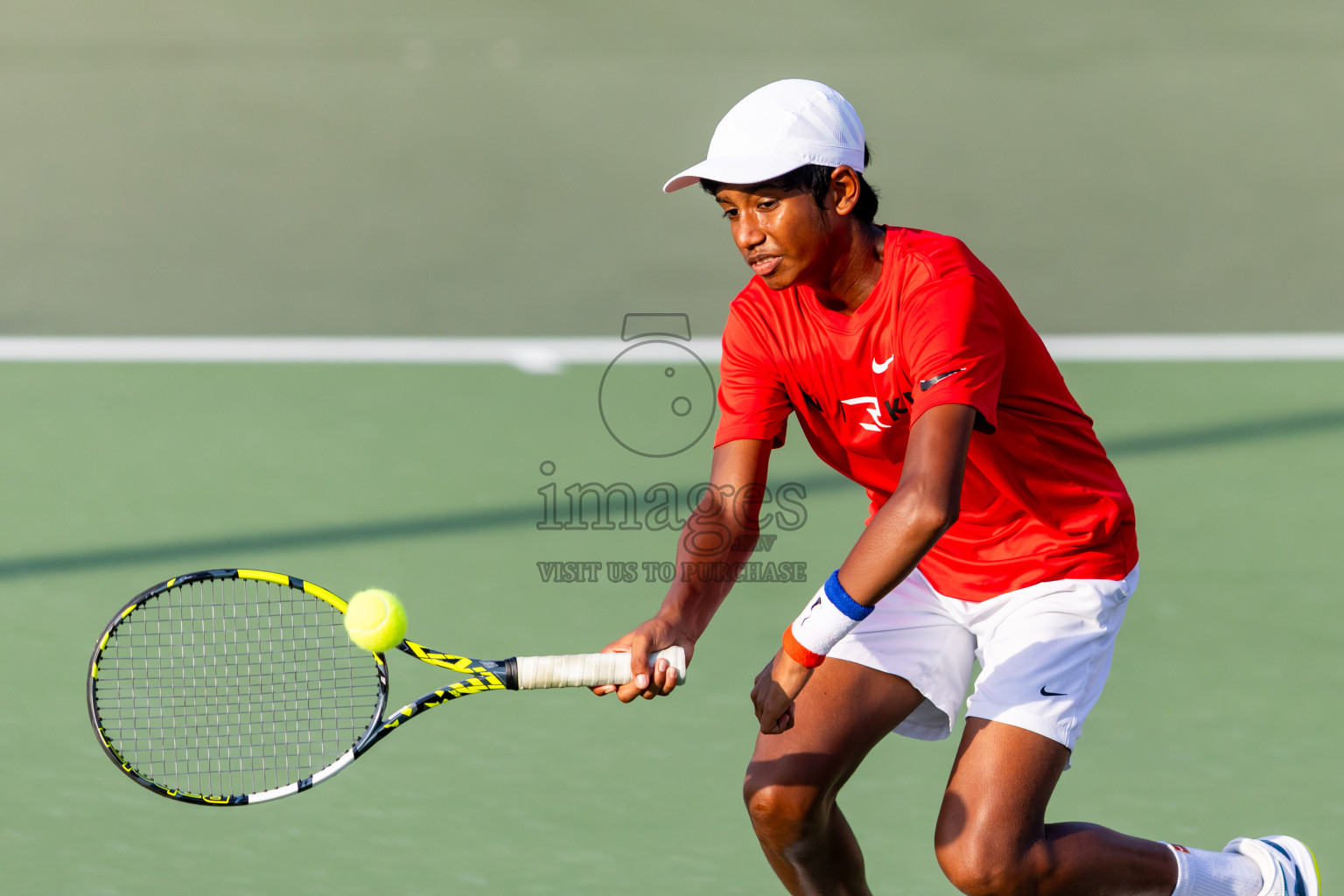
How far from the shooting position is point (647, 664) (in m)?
3.19

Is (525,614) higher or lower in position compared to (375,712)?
lower

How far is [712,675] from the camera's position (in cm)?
486

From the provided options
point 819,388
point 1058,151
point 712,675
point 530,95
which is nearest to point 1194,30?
point 1058,151

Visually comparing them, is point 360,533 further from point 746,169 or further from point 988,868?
point 988,868

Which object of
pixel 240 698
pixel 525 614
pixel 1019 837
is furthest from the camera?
→ pixel 525 614

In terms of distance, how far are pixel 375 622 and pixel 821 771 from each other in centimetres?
94

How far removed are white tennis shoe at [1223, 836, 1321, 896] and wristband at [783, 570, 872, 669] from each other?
1.19 metres

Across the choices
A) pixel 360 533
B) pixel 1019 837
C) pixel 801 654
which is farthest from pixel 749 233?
pixel 360 533

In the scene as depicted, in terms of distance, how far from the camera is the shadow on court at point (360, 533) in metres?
5.62

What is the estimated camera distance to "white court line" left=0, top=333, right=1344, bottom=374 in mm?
7398

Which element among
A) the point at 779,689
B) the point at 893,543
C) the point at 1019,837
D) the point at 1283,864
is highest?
the point at 893,543

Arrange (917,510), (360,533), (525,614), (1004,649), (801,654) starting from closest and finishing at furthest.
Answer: (917,510)
(801,654)
(1004,649)
(525,614)
(360,533)

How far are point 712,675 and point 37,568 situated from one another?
2386 millimetres

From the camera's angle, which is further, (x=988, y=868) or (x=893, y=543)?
(x=988, y=868)
